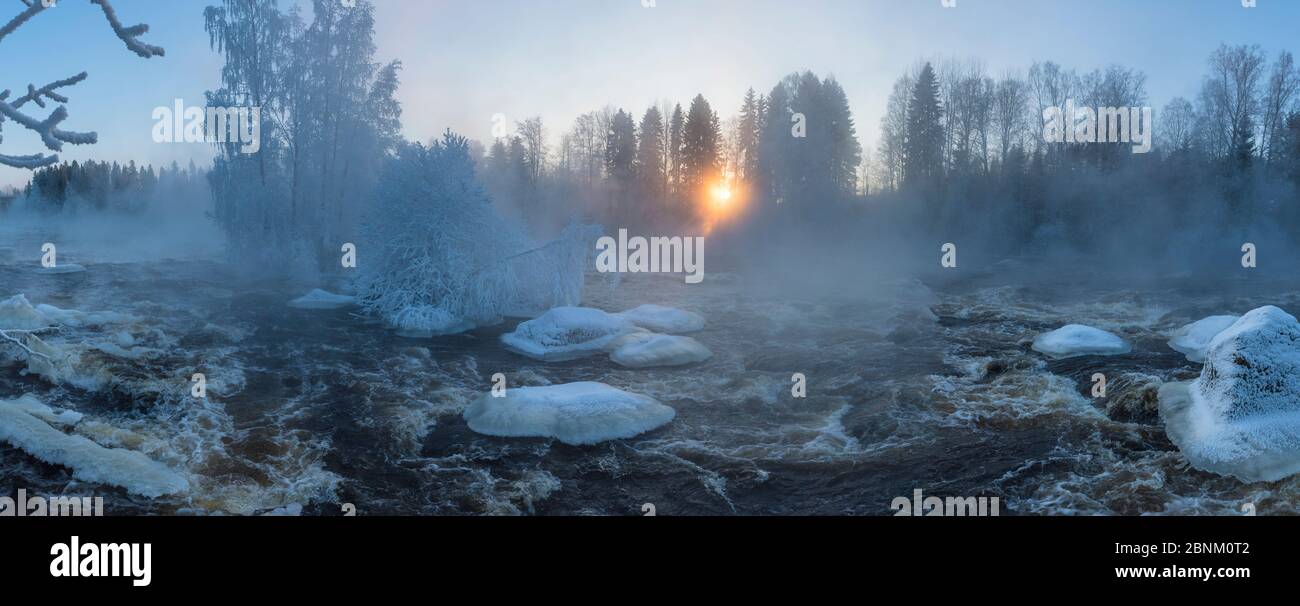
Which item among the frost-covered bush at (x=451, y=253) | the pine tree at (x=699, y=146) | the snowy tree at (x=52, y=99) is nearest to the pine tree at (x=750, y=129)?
the pine tree at (x=699, y=146)

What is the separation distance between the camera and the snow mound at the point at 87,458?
1145cm

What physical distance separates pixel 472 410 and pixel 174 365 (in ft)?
32.4

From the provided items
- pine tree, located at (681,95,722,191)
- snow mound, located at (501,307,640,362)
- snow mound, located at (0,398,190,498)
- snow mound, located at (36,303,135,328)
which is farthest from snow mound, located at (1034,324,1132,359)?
pine tree, located at (681,95,722,191)

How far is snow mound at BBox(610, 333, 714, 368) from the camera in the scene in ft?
68.9

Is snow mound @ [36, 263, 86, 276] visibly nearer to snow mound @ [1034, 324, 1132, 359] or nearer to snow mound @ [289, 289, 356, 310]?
snow mound @ [289, 289, 356, 310]

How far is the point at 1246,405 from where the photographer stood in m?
12.6

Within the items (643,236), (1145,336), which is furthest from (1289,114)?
(643,236)

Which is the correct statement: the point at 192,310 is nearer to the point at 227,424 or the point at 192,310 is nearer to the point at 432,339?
the point at 432,339

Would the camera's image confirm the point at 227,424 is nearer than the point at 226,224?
Yes

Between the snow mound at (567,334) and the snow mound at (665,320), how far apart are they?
49.2 inches

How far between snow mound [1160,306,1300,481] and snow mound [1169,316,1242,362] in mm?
6402

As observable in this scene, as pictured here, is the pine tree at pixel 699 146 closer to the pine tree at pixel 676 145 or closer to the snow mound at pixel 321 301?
the pine tree at pixel 676 145

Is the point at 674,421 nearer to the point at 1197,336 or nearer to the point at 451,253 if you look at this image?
the point at 1197,336
